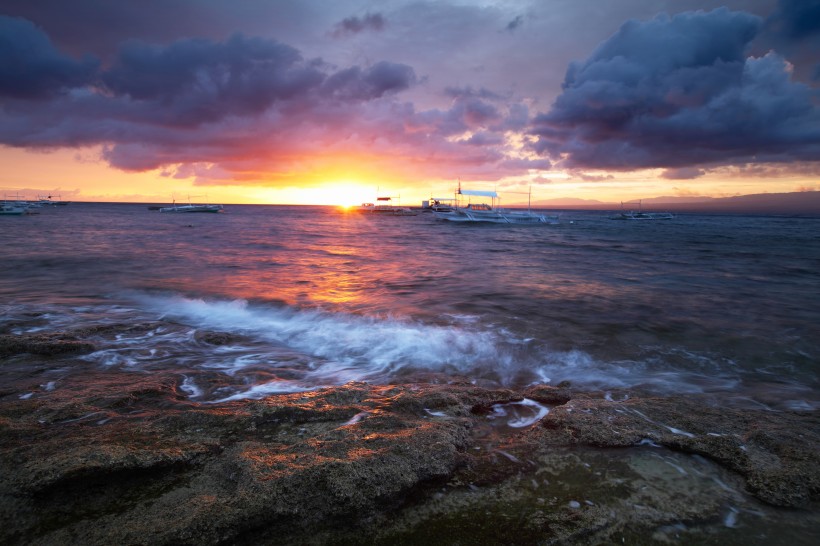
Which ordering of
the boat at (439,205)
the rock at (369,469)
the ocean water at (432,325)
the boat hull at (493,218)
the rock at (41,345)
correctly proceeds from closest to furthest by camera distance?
1. the rock at (369,469)
2. the rock at (41,345)
3. the ocean water at (432,325)
4. the boat hull at (493,218)
5. the boat at (439,205)

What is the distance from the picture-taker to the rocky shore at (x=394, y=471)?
104 inches

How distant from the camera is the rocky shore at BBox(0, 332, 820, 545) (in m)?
2.63

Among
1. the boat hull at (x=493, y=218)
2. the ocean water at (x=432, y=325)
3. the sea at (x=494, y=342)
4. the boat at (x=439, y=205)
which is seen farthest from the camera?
the boat at (x=439, y=205)

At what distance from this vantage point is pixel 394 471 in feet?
10.1

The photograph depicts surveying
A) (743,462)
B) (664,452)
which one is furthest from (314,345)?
(743,462)

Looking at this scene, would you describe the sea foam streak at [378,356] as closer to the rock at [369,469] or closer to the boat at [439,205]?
the rock at [369,469]

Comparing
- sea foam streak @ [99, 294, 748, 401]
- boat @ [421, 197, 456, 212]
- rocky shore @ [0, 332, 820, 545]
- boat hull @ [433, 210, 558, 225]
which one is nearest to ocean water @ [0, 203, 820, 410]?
sea foam streak @ [99, 294, 748, 401]

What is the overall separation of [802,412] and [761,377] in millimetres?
1533

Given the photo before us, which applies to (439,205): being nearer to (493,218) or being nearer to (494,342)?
(493,218)

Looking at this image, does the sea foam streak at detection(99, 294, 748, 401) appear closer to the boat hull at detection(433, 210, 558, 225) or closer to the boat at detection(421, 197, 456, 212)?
the boat hull at detection(433, 210, 558, 225)

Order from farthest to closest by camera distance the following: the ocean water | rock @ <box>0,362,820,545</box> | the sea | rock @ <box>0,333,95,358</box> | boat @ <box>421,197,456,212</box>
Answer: boat @ <box>421,197,456,212</box>, the ocean water, rock @ <box>0,333,95,358</box>, the sea, rock @ <box>0,362,820,545</box>

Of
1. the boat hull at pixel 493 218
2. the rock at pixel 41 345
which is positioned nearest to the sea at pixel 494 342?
the rock at pixel 41 345

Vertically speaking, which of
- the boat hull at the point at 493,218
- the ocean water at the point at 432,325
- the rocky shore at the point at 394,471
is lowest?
the ocean water at the point at 432,325

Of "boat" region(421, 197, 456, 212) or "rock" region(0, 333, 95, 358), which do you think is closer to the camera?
"rock" region(0, 333, 95, 358)
